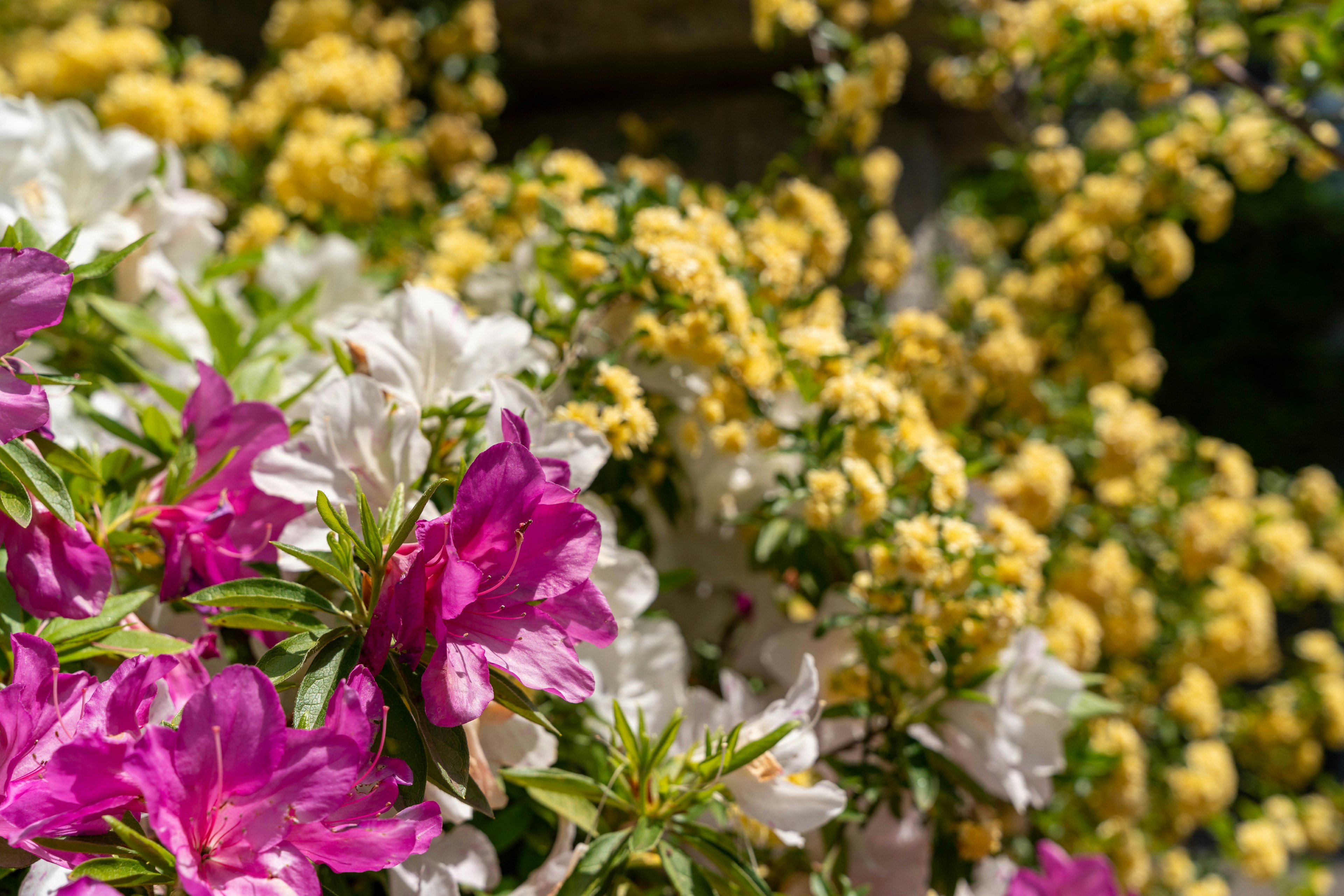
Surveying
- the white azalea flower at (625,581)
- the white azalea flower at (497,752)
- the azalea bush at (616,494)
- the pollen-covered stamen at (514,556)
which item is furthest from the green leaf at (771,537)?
the pollen-covered stamen at (514,556)

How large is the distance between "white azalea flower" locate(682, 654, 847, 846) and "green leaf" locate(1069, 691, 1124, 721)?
31 centimetres

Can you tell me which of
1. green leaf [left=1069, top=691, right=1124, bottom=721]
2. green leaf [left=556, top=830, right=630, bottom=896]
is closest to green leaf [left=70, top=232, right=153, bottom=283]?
green leaf [left=556, top=830, right=630, bottom=896]

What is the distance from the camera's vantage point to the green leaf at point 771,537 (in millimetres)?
A: 792

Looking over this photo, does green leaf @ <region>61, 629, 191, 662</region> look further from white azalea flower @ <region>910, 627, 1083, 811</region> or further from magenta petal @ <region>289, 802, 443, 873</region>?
white azalea flower @ <region>910, 627, 1083, 811</region>

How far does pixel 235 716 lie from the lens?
1.31 ft

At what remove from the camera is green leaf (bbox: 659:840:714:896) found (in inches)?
22.7

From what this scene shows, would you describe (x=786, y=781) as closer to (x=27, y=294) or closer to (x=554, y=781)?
(x=554, y=781)

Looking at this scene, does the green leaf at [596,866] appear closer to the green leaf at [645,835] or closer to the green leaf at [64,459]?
the green leaf at [645,835]

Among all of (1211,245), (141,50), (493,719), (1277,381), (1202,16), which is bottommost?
(1277,381)

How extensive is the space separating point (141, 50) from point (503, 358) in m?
1.02

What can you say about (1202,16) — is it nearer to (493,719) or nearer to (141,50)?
(493,719)

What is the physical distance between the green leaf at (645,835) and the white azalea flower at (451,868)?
0.33ft

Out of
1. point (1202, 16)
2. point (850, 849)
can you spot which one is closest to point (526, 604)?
point (850, 849)

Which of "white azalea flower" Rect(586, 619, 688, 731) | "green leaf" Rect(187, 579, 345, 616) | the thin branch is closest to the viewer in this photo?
"green leaf" Rect(187, 579, 345, 616)
